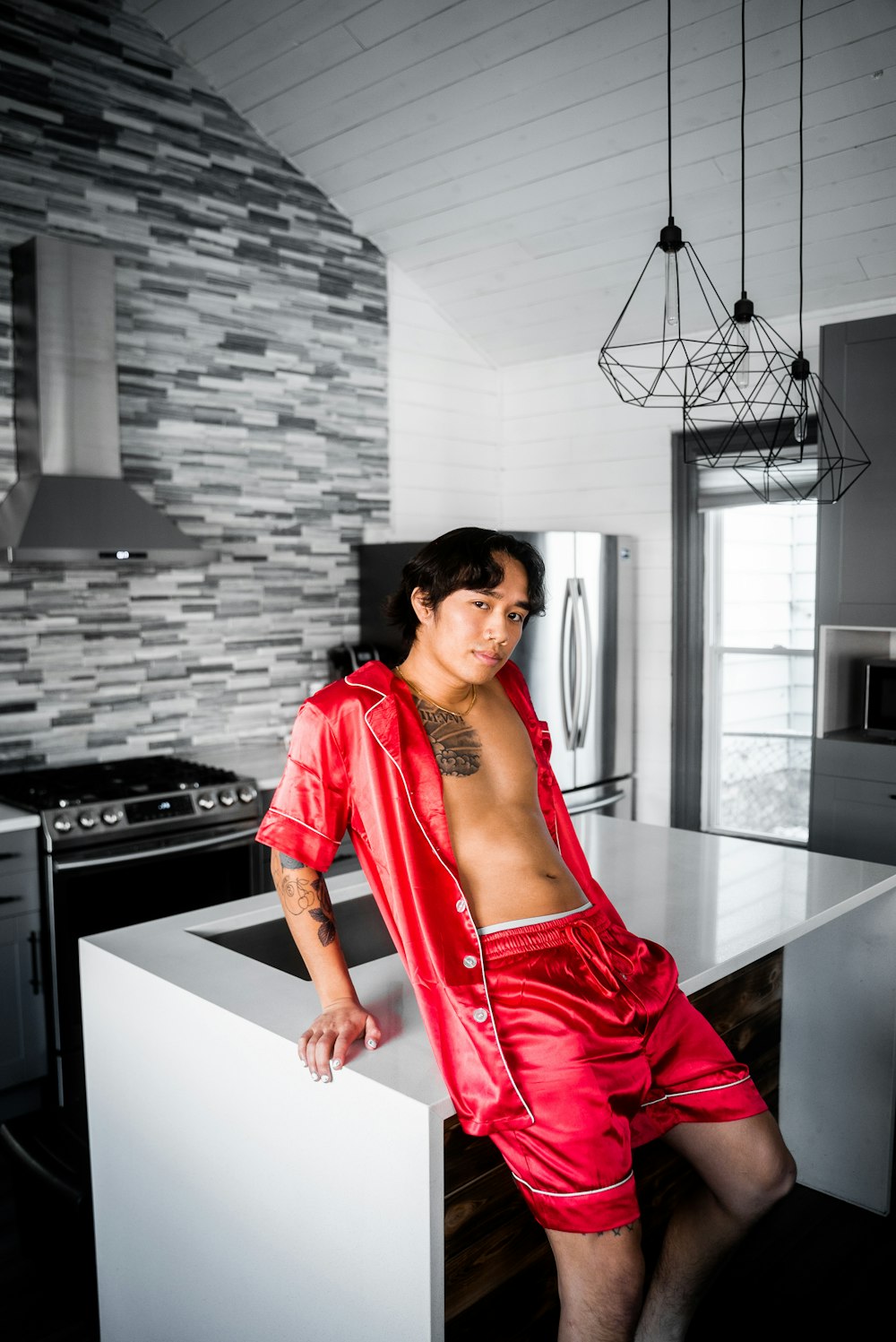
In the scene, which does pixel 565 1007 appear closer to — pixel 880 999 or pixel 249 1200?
pixel 249 1200

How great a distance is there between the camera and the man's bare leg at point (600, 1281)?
4.66ft

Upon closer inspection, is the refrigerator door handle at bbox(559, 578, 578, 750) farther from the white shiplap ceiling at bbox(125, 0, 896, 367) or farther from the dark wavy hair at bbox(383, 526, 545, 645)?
the dark wavy hair at bbox(383, 526, 545, 645)

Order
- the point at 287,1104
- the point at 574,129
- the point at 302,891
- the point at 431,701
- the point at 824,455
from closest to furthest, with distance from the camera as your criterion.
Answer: the point at 287,1104 → the point at 302,891 → the point at 431,701 → the point at 824,455 → the point at 574,129

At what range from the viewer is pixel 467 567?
67.1 inches

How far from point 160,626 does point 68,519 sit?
2.29ft

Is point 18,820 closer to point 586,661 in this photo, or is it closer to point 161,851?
point 161,851

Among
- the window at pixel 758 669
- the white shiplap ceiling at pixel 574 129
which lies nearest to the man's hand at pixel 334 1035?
the white shiplap ceiling at pixel 574 129

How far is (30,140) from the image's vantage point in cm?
345

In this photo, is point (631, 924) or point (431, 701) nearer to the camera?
point (431, 701)

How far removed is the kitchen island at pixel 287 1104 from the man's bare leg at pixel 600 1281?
0.60 ft

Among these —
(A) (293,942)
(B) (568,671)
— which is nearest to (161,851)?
(A) (293,942)

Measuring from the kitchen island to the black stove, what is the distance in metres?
1.07

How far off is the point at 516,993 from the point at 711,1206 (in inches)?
23.7

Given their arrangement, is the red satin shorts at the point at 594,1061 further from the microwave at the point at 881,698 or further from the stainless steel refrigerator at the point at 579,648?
the stainless steel refrigerator at the point at 579,648
